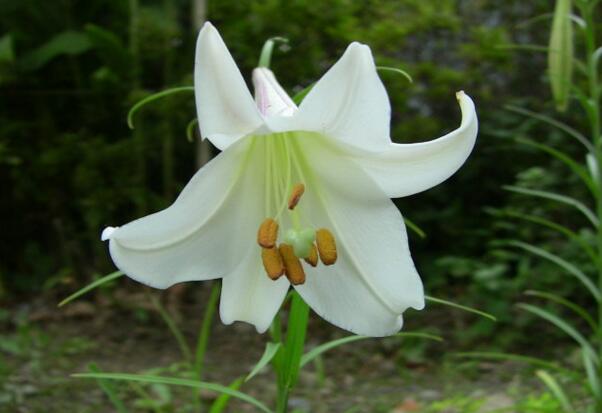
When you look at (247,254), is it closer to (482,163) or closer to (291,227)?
(291,227)

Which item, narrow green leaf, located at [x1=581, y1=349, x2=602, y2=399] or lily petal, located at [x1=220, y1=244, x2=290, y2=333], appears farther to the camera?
narrow green leaf, located at [x1=581, y1=349, x2=602, y2=399]

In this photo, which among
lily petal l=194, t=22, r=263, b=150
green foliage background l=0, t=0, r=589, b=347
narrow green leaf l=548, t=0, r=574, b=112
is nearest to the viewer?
lily petal l=194, t=22, r=263, b=150

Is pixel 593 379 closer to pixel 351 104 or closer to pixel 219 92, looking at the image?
pixel 351 104

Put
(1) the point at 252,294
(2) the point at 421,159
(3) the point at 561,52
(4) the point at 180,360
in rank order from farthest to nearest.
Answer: (4) the point at 180,360, (3) the point at 561,52, (1) the point at 252,294, (2) the point at 421,159

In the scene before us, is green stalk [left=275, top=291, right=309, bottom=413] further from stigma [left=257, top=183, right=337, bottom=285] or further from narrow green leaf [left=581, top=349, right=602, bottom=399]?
narrow green leaf [left=581, top=349, right=602, bottom=399]

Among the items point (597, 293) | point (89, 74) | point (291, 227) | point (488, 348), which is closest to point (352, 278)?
point (291, 227)

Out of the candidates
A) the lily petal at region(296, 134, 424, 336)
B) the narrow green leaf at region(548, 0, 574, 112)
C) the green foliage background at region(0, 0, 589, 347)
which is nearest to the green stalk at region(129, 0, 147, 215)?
the green foliage background at region(0, 0, 589, 347)

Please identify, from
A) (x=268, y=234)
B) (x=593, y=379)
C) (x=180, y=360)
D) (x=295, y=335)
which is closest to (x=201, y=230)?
(x=268, y=234)

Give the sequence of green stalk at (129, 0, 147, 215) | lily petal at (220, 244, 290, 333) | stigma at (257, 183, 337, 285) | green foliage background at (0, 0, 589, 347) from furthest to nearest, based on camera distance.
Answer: green stalk at (129, 0, 147, 215) < green foliage background at (0, 0, 589, 347) < lily petal at (220, 244, 290, 333) < stigma at (257, 183, 337, 285)
